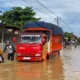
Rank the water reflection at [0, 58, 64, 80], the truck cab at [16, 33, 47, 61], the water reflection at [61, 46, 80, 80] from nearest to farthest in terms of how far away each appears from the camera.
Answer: the water reflection at [0, 58, 64, 80] < the water reflection at [61, 46, 80, 80] < the truck cab at [16, 33, 47, 61]

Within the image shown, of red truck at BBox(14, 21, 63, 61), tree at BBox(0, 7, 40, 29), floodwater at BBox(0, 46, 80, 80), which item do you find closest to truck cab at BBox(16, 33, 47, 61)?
red truck at BBox(14, 21, 63, 61)

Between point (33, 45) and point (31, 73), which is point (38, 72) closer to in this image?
point (31, 73)

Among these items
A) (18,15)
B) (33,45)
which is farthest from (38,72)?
(18,15)

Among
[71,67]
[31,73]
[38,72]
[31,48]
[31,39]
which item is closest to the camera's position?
[31,73]

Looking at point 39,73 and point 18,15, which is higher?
point 18,15

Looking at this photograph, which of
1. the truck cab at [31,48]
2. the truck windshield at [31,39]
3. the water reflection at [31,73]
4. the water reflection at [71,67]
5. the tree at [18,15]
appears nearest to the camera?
the water reflection at [31,73]

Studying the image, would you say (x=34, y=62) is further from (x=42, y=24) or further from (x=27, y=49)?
(x=42, y=24)

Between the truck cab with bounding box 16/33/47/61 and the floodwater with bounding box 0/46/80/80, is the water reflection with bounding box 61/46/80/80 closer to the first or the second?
the floodwater with bounding box 0/46/80/80

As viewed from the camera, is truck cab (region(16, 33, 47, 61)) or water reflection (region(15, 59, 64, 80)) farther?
truck cab (region(16, 33, 47, 61))

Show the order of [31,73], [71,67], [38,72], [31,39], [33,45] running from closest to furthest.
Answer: [31,73], [38,72], [71,67], [33,45], [31,39]

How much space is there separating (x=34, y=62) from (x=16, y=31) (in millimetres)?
12855

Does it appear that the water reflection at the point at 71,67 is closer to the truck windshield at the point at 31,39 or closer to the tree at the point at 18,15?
the truck windshield at the point at 31,39

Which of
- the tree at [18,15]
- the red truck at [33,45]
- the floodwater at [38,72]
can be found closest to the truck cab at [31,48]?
the red truck at [33,45]

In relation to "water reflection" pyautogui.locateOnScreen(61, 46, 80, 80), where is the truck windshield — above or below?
above
